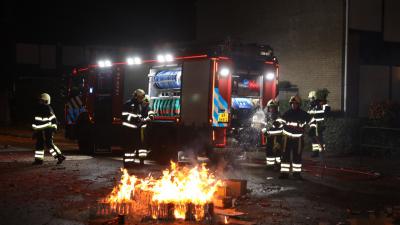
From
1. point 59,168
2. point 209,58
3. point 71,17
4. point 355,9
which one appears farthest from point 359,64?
point 71,17

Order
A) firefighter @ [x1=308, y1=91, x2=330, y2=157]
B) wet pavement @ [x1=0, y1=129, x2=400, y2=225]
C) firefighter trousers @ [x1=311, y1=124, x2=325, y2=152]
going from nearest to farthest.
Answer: wet pavement @ [x1=0, y1=129, x2=400, y2=225], firefighter trousers @ [x1=311, y1=124, x2=325, y2=152], firefighter @ [x1=308, y1=91, x2=330, y2=157]

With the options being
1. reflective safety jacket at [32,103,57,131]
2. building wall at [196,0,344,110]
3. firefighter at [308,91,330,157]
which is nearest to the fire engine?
firefighter at [308,91,330,157]

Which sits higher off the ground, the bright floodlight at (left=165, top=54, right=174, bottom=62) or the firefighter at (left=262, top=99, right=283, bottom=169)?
the bright floodlight at (left=165, top=54, right=174, bottom=62)

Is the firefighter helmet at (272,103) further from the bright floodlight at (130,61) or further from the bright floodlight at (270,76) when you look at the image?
the bright floodlight at (130,61)

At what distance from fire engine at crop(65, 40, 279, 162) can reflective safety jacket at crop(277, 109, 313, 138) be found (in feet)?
5.56

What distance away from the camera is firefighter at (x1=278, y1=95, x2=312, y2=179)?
10.6 metres

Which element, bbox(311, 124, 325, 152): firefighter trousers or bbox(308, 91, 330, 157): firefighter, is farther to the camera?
bbox(308, 91, 330, 157): firefighter

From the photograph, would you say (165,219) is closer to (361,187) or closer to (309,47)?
(361,187)

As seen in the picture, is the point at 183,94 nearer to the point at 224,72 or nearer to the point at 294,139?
the point at 224,72

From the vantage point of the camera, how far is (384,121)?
582 inches

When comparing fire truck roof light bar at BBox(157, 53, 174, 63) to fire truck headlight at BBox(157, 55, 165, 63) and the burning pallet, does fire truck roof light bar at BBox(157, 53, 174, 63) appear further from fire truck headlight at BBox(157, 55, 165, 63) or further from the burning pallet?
the burning pallet

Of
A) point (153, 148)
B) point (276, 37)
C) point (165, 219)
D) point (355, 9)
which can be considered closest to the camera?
point (165, 219)

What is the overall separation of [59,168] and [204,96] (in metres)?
3.52

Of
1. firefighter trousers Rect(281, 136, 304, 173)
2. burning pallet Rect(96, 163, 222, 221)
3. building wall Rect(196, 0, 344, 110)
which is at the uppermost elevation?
building wall Rect(196, 0, 344, 110)
